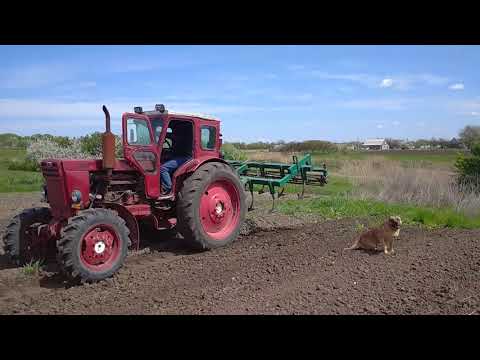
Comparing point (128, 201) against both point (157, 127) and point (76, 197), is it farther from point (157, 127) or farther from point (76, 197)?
point (157, 127)

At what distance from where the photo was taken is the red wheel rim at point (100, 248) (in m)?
5.50

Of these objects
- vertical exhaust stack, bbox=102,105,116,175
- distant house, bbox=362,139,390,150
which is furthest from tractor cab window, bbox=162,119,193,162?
distant house, bbox=362,139,390,150

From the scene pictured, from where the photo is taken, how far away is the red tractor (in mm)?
→ 5559

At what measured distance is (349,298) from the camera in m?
4.46

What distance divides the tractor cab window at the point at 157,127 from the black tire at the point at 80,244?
5.56ft

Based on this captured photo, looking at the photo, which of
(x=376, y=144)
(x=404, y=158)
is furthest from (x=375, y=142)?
(x=404, y=158)

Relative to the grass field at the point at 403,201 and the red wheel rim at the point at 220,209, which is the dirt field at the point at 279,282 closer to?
the red wheel rim at the point at 220,209

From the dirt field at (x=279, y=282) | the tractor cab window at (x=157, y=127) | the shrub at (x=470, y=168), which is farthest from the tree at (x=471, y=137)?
the tractor cab window at (x=157, y=127)

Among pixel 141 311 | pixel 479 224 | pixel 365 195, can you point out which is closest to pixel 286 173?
pixel 365 195

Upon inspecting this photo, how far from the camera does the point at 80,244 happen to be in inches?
212

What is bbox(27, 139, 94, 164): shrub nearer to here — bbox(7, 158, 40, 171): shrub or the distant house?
bbox(7, 158, 40, 171): shrub

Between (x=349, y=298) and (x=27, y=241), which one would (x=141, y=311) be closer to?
(x=349, y=298)

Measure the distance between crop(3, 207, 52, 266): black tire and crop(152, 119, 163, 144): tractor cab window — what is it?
6.71 feet

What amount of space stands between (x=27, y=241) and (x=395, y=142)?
250ft
